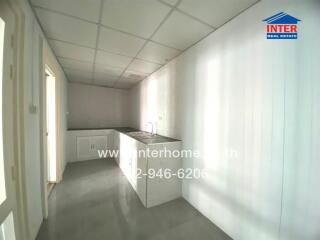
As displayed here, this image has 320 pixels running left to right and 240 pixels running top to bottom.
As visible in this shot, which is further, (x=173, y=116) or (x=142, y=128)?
(x=142, y=128)

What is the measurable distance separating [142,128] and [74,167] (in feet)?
6.59

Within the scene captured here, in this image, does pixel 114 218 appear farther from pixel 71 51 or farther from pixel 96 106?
pixel 96 106

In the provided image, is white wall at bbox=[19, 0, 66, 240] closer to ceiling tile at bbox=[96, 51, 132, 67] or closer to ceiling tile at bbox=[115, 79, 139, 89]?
ceiling tile at bbox=[96, 51, 132, 67]

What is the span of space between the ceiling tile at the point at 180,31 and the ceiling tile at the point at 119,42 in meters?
0.31

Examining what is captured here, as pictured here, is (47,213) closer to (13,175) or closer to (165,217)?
(13,175)

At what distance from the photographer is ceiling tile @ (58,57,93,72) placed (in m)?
2.59

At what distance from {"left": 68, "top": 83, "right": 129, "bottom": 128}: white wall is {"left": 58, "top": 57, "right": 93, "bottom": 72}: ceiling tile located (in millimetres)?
1511

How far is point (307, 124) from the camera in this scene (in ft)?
3.19

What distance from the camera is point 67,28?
5.32ft

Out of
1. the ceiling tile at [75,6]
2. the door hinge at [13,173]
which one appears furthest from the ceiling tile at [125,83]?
the door hinge at [13,173]

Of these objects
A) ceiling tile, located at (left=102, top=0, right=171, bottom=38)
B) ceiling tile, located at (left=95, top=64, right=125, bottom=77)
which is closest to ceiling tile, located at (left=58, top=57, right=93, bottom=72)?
ceiling tile, located at (left=95, top=64, right=125, bottom=77)

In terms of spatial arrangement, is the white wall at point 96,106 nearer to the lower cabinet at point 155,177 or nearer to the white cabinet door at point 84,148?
the white cabinet door at point 84,148

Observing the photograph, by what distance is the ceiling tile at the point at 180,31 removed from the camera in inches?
57.9

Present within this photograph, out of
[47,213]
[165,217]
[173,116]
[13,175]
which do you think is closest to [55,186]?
[47,213]
